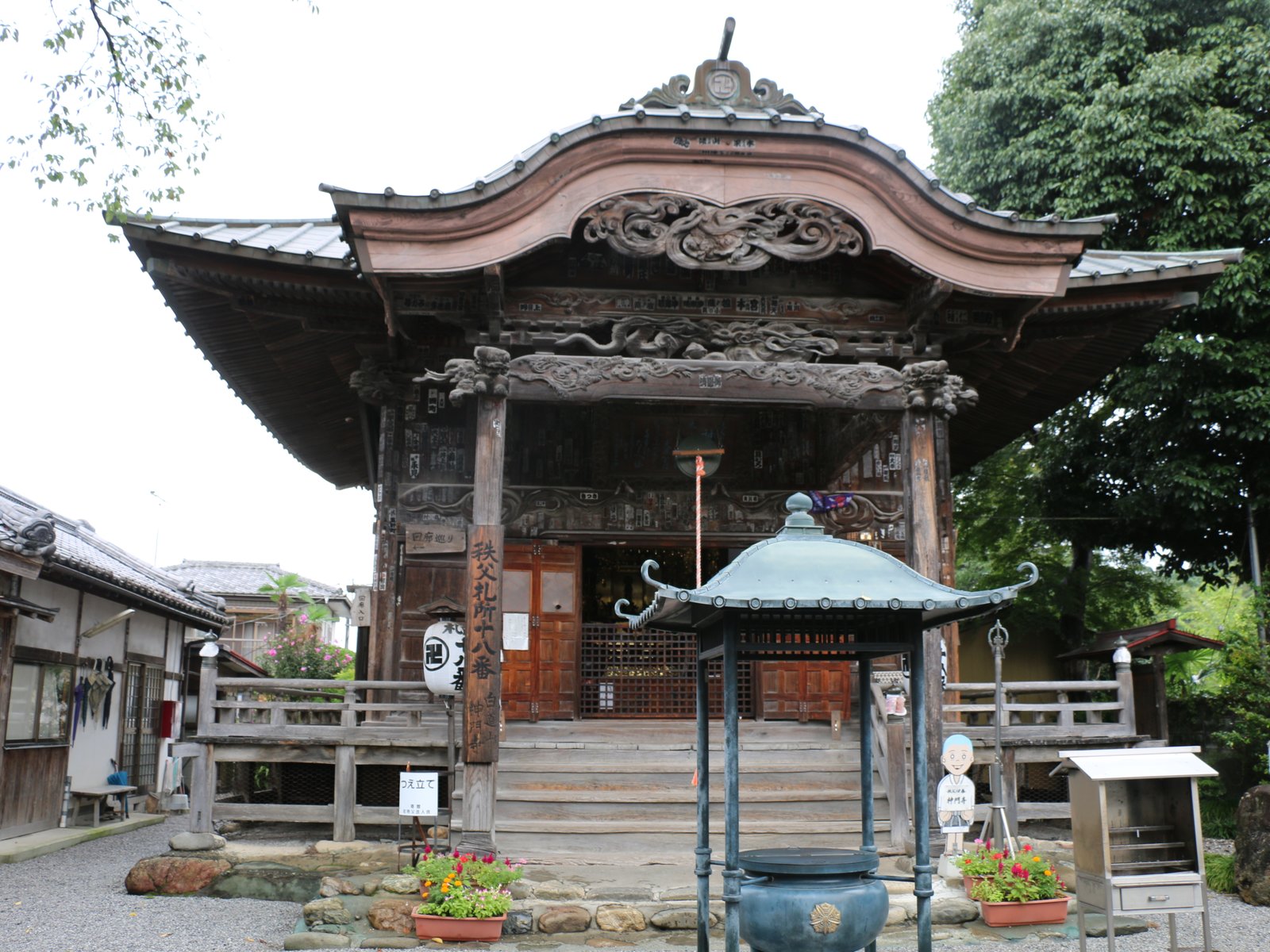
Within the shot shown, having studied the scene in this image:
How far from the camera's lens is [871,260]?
43.4 ft

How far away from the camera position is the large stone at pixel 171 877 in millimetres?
11344

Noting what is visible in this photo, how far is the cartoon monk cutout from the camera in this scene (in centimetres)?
1085

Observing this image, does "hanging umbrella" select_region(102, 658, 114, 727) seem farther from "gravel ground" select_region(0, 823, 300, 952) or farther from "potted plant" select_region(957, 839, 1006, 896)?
"potted plant" select_region(957, 839, 1006, 896)

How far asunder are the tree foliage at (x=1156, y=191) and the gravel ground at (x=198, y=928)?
9.75 m

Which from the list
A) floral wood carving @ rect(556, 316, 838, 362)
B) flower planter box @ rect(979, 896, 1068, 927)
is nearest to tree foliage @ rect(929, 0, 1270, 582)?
floral wood carving @ rect(556, 316, 838, 362)

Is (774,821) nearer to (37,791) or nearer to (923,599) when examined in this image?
(923,599)

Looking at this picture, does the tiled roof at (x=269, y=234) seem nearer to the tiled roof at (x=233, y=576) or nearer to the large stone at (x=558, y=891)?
the large stone at (x=558, y=891)

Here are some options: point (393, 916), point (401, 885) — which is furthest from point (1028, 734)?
point (393, 916)

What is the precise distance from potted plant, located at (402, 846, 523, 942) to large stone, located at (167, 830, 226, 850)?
3781 mm

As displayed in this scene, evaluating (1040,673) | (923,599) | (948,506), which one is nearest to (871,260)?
(948,506)

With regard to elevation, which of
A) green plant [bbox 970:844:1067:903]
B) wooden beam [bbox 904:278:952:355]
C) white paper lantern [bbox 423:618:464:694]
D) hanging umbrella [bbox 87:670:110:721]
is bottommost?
green plant [bbox 970:844:1067:903]

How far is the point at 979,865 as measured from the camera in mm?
10305

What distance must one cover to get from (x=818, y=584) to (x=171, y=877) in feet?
26.7

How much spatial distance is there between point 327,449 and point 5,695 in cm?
749
